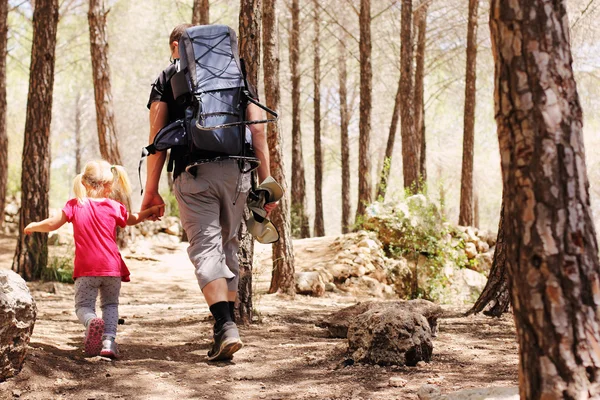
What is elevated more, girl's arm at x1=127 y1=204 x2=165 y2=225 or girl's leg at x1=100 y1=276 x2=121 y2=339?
girl's arm at x1=127 y1=204 x2=165 y2=225

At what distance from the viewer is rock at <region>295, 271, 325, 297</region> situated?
28.2ft

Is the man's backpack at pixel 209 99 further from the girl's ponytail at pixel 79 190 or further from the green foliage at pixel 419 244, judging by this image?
the green foliage at pixel 419 244

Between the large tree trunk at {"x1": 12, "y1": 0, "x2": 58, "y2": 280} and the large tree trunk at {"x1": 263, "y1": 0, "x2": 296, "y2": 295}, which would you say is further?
the large tree trunk at {"x1": 12, "y1": 0, "x2": 58, "y2": 280}

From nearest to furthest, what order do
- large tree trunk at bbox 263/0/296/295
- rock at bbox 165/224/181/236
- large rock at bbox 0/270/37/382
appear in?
large rock at bbox 0/270/37/382
large tree trunk at bbox 263/0/296/295
rock at bbox 165/224/181/236

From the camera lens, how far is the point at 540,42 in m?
2.14

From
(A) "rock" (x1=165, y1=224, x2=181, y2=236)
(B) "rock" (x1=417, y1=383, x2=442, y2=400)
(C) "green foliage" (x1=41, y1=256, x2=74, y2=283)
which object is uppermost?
(A) "rock" (x1=165, y1=224, x2=181, y2=236)

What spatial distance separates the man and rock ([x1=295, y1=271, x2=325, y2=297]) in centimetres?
463

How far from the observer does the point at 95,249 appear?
3.99 m

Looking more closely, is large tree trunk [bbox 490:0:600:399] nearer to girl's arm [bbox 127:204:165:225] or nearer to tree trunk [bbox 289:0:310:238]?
girl's arm [bbox 127:204:165:225]

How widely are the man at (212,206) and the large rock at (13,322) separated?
863 millimetres

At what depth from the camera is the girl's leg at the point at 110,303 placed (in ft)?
13.1

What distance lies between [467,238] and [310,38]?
980 centimetres

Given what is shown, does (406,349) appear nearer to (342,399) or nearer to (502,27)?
(342,399)

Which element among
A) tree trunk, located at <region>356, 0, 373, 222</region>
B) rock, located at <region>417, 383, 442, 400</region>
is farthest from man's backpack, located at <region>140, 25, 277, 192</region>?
tree trunk, located at <region>356, 0, 373, 222</region>
